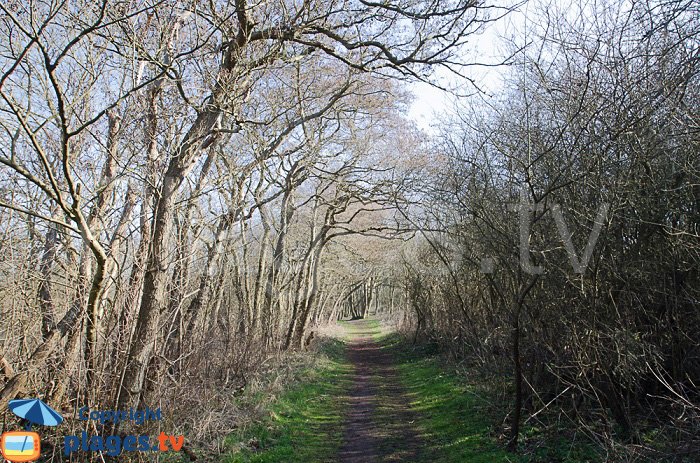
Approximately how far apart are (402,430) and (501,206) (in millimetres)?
3885

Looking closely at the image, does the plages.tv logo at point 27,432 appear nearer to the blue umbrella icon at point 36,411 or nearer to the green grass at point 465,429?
the blue umbrella icon at point 36,411

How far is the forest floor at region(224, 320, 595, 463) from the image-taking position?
6.45 metres

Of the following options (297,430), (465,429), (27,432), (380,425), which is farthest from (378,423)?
(27,432)

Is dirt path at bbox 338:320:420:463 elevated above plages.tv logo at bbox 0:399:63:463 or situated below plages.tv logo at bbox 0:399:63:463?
below

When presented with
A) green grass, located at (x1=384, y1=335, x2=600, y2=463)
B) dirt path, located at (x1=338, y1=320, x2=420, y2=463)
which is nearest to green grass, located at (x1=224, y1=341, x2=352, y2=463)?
dirt path, located at (x1=338, y1=320, x2=420, y2=463)

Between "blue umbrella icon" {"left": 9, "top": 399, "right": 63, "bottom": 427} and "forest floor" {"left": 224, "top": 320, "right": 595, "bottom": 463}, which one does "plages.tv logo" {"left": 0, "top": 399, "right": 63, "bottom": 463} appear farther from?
"forest floor" {"left": 224, "top": 320, "right": 595, "bottom": 463}

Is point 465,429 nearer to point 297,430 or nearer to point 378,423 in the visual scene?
point 378,423

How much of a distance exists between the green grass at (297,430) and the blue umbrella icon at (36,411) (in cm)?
203

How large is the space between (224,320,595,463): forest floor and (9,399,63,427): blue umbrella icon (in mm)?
2029

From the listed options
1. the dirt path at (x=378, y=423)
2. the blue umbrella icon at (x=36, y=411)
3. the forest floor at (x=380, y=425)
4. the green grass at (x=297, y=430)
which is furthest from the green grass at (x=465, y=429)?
the blue umbrella icon at (x=36, y=411)

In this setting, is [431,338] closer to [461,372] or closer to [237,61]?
[461,372]

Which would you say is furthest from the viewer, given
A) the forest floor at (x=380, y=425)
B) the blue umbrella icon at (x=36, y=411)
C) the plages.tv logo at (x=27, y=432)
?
the forest floor at (x=380, y=425)

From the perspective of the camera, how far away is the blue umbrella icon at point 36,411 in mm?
5035

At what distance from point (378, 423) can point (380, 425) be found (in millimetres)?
137
